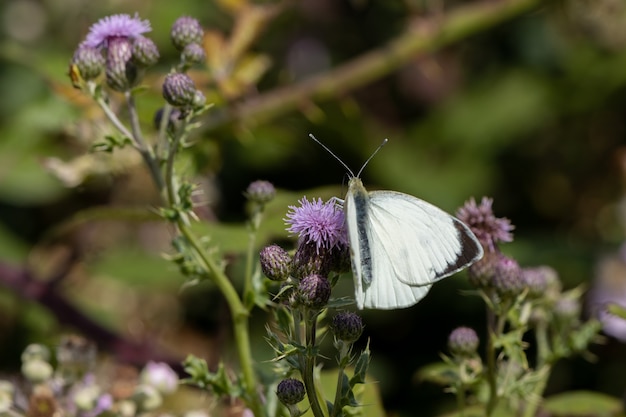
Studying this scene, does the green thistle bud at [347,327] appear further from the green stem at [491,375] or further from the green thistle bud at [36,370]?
the green thistle bud at [36,370]

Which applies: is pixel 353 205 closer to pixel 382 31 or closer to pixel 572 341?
pixel 572 341

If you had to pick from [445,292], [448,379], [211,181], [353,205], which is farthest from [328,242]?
[211,181]

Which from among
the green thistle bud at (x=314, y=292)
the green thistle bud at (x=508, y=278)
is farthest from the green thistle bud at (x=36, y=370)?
the green thistle bud at (x=508, y=278)

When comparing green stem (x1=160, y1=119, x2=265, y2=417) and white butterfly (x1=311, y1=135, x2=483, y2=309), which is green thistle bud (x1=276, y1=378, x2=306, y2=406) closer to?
white butterfly (x1=311, y1=135, x2=483, y2=309)

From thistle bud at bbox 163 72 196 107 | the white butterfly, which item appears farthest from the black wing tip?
thistle bud at bbox 163 72 196 107

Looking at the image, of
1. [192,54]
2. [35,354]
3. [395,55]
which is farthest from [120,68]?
[395,55]

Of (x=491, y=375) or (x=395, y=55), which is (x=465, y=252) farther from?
(x=395, y=55)
